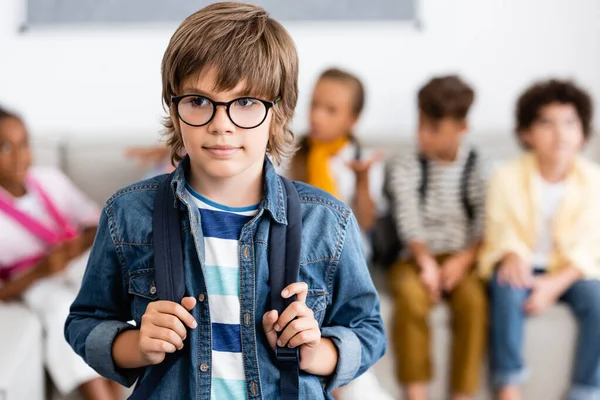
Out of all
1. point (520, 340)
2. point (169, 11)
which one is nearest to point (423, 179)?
point (520, 340)

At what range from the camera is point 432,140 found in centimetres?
244

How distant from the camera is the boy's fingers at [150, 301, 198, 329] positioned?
920 mm

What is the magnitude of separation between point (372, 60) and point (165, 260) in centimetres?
220

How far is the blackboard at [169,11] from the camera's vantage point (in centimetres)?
291

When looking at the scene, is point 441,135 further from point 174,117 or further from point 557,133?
point 174,117

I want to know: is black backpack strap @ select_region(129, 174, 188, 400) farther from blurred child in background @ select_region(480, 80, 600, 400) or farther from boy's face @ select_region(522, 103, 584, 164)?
boy's face @ select_region(522, 103, 584, 164)

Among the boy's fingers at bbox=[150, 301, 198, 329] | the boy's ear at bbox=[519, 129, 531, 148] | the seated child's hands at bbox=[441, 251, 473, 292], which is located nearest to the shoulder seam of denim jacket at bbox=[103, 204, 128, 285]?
the boy's fingers at bbox=[150, 301, 198, 329]

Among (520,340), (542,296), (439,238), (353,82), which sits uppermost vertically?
(353,82)

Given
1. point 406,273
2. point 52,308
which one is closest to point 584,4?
point 406,273

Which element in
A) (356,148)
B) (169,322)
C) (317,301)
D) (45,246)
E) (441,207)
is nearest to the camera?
(169,322)

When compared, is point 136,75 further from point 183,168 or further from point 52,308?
point 183,168

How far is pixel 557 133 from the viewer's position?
237 cm

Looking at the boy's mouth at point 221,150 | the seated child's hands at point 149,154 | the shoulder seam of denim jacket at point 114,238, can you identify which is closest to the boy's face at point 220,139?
the boy's mouth at point 221,150

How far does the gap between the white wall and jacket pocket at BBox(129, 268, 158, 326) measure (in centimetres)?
199
